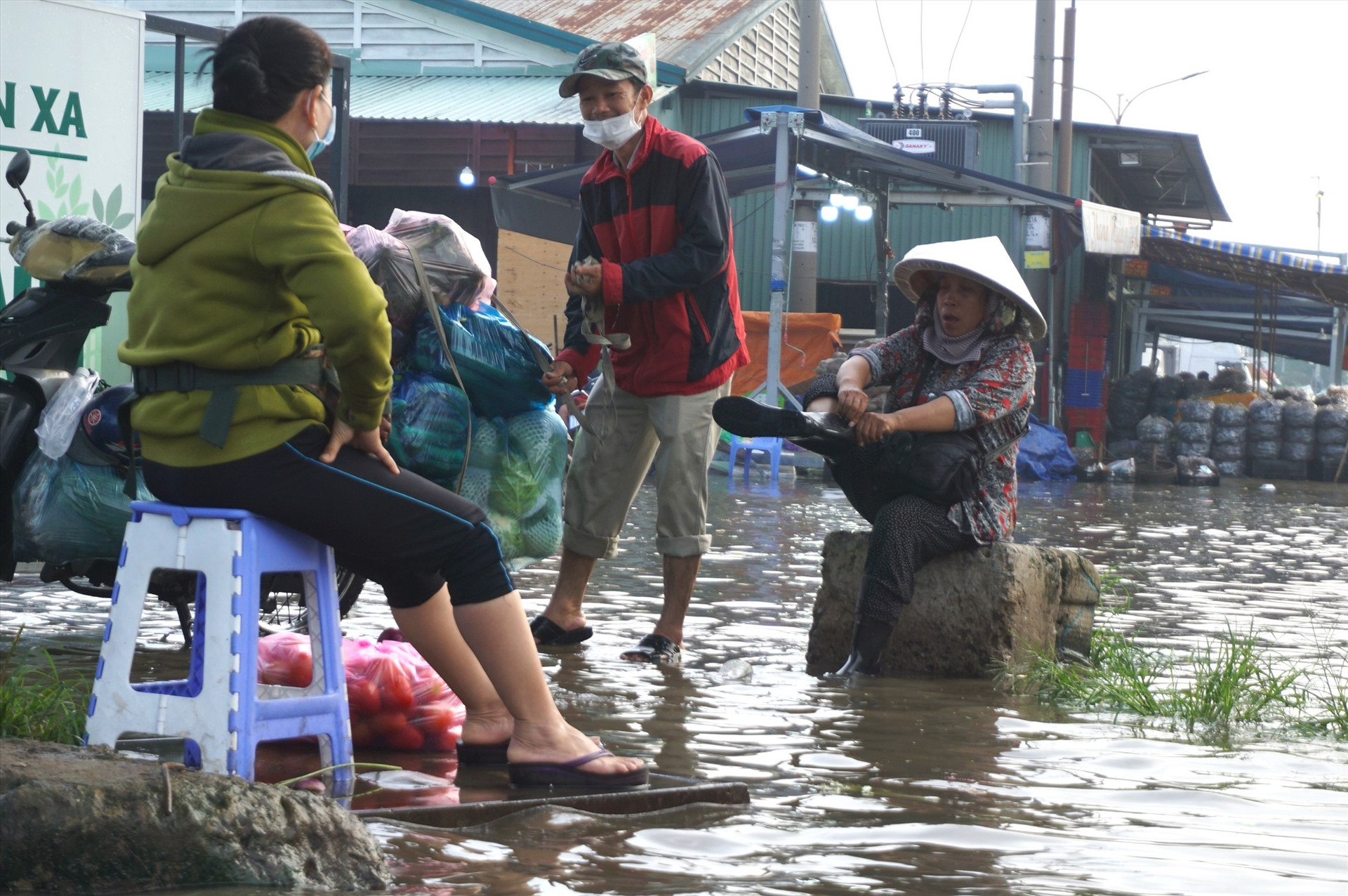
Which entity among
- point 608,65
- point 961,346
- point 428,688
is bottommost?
point 428,688

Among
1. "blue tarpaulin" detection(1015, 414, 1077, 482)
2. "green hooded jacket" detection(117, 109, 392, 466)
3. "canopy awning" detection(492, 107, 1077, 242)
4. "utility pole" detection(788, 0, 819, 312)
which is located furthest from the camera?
"utility pole" detection(788, 0, 819, 312)

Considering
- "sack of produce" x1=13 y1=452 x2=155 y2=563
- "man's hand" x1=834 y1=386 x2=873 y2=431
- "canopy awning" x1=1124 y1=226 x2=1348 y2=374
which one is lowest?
"sack of produce" x1=13 y1=452 x2=155 y2=563

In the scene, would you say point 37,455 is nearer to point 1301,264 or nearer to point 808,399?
point 808,399

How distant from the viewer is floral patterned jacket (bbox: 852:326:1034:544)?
17.6 ft

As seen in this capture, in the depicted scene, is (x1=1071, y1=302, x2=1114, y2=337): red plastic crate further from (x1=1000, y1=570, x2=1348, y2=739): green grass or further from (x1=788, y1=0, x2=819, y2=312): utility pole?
(x1=1000, y1=570, x2=1348, y2=739): green grass

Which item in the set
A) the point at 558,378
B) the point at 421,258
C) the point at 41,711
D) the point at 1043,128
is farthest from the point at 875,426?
the point at 1043,128

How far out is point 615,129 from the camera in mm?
5742

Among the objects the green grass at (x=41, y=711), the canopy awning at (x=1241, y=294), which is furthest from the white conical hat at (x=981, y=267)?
the canopy awning at (x=1241, y=294)

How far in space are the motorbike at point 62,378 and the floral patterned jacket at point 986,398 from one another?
2226 millimetres

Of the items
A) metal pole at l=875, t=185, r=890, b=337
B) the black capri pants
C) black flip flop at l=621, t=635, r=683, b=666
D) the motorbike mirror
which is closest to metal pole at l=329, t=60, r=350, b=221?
the motorbike mirror

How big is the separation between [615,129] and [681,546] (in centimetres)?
156

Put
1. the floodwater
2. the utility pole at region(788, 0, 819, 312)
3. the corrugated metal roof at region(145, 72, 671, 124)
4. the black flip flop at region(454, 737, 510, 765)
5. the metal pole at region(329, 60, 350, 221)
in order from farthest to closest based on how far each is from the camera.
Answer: the corrugated metal roof at region(145, 72, 671, 124) → the utility pole at region(788, 0, 819, 312) → the metal pole at region(329, 60, 350, 221) → the black flip flop at region(454, 737, 510, 765) → the floodwater

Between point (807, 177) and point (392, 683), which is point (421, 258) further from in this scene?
point (807, 177)

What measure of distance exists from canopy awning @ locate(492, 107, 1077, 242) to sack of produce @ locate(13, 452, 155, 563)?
1282cm
